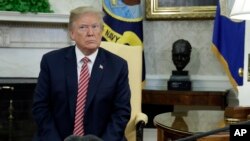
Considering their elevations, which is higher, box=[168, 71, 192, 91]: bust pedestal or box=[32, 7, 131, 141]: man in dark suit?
box=[32, 7, 131, 141]: man in dark suit

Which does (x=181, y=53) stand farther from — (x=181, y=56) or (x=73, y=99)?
(x=73, y=99)

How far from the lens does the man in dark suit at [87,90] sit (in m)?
1.86

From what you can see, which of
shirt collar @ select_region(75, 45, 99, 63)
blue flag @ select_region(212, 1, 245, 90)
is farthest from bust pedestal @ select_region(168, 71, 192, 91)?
shirt collar @ select_region(75, 45, 99, 63)

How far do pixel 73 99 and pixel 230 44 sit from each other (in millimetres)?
1834

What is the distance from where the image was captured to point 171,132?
180 centimetres

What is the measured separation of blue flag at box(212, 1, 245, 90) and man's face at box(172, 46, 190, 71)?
32 centimetres

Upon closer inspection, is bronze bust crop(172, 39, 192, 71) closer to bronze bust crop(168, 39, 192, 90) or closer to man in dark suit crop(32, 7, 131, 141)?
bronze bust crop(168, 39, 192, 90)

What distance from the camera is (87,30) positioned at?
1845mm

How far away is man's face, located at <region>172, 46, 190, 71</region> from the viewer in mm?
3594

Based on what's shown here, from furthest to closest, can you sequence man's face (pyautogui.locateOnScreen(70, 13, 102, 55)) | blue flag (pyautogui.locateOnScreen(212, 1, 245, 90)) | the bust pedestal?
the bust pedestal < blue flag (pyautogui.locateOnScreen(212, 1, 245, 90)) < man's face (pyautogui.locateOnScreen(70, 13, 102, 55))

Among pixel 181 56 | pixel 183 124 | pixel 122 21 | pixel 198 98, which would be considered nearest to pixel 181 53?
pixel 181 56

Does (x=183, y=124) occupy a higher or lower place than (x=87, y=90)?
lower

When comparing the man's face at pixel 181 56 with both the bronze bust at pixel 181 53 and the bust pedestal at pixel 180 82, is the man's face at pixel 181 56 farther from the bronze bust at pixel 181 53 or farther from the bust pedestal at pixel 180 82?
the bust pedestal at pixel 180 82

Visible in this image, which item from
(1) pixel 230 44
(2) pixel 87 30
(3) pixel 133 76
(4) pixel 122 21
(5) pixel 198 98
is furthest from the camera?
(4) pixel 122 21
